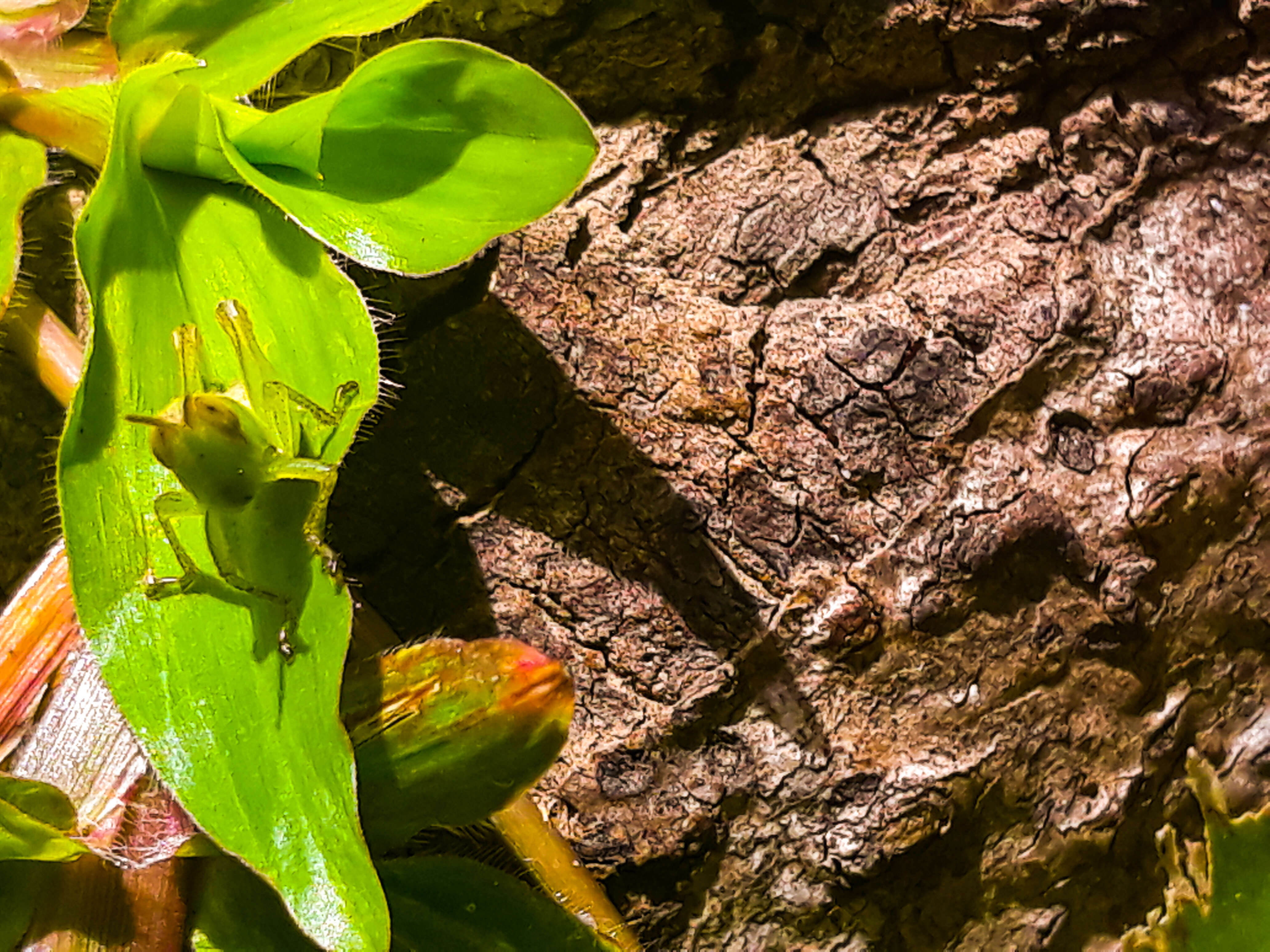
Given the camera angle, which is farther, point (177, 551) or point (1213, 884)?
point (1213, 884)

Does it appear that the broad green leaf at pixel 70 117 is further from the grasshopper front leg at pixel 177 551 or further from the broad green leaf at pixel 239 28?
the grasshopper front leg at pixel 177 551

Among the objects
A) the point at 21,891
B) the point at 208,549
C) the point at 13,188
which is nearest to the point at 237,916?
the point at 21,891

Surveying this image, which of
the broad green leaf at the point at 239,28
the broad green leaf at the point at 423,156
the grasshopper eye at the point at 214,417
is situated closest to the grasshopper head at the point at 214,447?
the grasshopper eye at the point at 214,417

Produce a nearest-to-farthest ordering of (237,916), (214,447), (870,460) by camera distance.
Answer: (214,447)
(237,916)
(870,460)

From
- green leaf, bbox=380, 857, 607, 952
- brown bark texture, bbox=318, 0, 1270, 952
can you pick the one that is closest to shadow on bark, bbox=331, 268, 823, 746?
brown bark texture, bbox=318, 0, 1270, 952

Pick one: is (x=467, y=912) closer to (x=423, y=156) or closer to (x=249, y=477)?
(x=249, y=477)

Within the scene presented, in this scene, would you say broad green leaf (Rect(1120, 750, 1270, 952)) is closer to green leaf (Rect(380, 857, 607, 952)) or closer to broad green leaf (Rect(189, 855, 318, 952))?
green leaf (Rect(380, 857, 607, 952))

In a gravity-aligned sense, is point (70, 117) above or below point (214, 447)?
above
